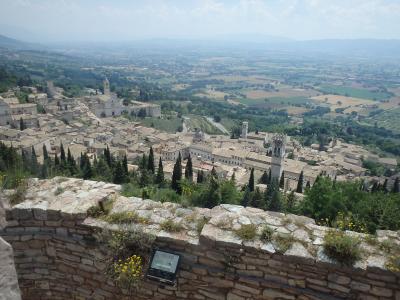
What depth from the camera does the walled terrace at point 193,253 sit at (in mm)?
4152

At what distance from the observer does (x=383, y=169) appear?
184 feet

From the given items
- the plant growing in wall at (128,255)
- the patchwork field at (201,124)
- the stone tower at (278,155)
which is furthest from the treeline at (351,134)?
the plant growing in wall at (128,255)

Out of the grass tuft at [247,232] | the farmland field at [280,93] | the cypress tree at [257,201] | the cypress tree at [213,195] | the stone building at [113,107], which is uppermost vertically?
the grass tuft at [247,232]

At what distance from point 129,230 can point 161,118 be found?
252 feet

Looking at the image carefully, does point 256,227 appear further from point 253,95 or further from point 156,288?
point 253,95

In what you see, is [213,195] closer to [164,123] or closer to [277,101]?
[164,123]

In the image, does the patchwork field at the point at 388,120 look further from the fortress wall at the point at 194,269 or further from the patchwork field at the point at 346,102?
the fortress wall at the point at 194,269

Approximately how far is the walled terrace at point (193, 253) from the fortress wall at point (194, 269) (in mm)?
12

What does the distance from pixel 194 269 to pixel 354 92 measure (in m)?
168

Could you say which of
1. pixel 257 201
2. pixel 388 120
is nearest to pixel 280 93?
pixel 388 120

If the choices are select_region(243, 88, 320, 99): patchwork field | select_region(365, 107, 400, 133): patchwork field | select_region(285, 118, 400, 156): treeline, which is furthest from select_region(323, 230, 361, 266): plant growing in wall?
select_region(243, 88, 320, 99): patchwork field

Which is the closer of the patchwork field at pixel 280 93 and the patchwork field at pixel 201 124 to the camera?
the patchwork field at pixel 201 124

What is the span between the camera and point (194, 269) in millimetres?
4609

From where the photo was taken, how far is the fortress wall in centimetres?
411
